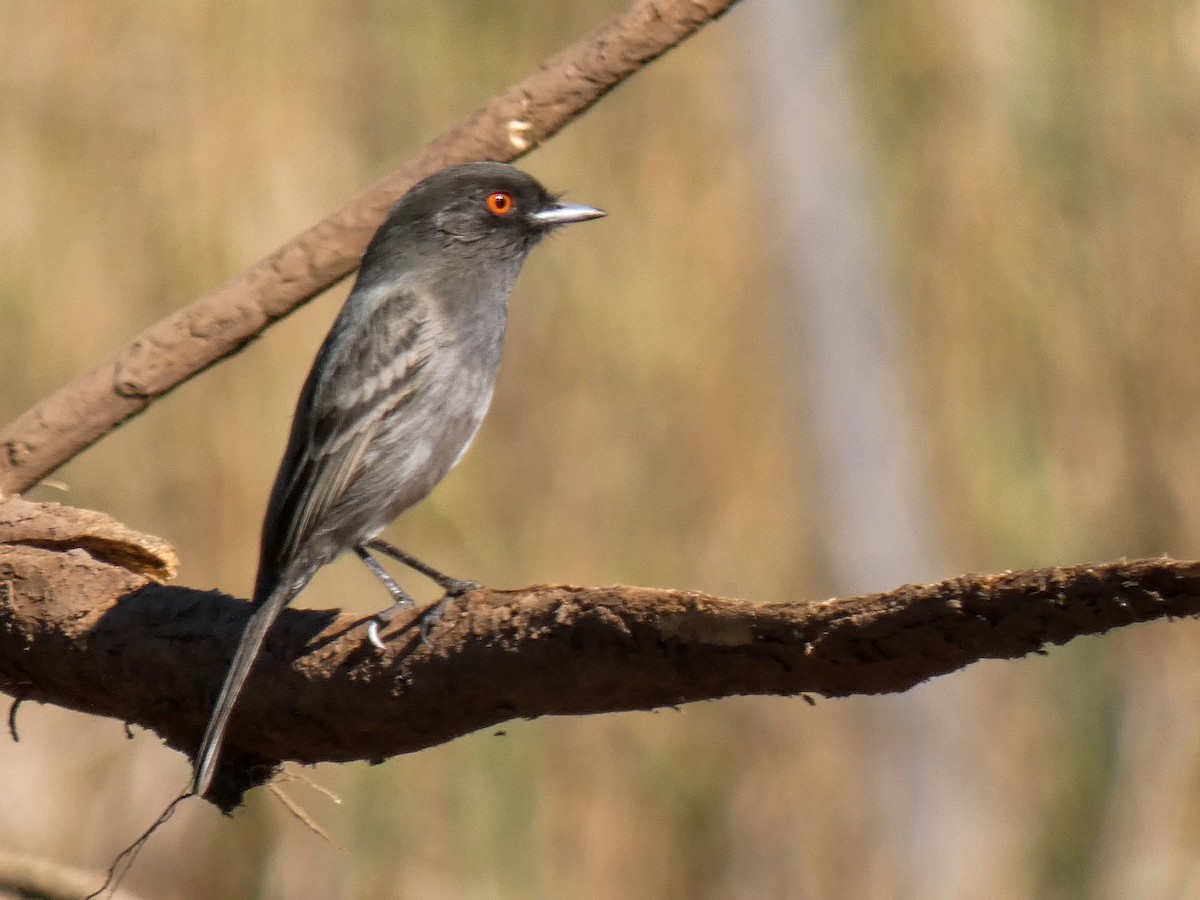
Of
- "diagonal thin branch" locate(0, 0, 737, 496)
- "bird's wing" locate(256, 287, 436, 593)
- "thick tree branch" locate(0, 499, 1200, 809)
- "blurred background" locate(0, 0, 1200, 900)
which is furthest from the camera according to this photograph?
"blurred background" locate(0, 0, 1200, 900)

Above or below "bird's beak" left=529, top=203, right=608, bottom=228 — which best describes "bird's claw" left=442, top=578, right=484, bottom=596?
below

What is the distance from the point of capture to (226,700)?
3102 mm

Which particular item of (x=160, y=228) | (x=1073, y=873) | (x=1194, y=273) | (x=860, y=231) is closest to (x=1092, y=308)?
(x=1194, y=273)

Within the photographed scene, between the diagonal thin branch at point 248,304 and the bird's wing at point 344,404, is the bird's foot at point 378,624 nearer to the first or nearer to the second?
the bird's wing at point 344,404

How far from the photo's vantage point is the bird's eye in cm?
500

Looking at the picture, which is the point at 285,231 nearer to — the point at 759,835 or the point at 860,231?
the point at 860,231

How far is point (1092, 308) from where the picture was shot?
25.1ft

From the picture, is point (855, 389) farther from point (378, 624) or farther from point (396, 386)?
point (378, 624)

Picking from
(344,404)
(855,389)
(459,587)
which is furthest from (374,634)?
(855,389)

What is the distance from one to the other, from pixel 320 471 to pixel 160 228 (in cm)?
364

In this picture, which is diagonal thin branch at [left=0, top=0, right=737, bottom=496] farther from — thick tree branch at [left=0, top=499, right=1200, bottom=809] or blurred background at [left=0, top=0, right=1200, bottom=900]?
blurred background at [left=0, top=0, right=1200, bottom=900]

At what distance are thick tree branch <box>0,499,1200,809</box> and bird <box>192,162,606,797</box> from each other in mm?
474

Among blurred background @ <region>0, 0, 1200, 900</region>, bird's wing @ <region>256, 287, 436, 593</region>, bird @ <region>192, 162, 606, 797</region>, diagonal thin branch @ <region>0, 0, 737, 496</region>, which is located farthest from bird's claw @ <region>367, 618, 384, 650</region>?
blurred background @ <region>0, 0, 1200, 900</region>

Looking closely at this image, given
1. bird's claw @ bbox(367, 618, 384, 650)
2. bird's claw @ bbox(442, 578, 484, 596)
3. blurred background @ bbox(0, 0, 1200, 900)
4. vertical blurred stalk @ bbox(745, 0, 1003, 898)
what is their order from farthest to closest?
vertical blurred stalk @ bbox(745, 0, 1003, 898), blurred background @ bbox(0, 0, 1200, 900), bird's claw @ bbox(442, 578, 484, 596), bird's claw @ bbox(367, 618, 384, 650)
